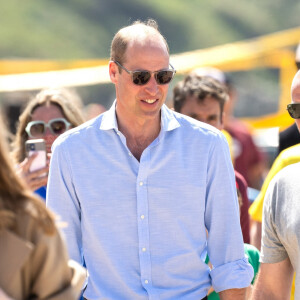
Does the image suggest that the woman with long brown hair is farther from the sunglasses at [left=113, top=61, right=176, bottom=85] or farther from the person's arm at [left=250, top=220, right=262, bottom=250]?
the person's arm at [left=250, top=220, right=262, bottom=250]

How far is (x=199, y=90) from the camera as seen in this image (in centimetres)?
606

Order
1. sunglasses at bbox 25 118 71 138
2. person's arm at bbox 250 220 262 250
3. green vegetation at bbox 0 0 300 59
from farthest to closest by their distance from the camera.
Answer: green vegetation at bbox 0 0 300 59
sunglasses at bbox 25 118 71 138
person's arm at bbox 250 220 262 250

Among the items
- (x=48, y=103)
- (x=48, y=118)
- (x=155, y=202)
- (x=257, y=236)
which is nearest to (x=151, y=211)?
(x=155, y=202)

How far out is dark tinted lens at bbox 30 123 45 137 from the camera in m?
5.86

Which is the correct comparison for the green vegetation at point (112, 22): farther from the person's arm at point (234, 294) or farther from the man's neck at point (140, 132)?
the person's arm at point (234, 294)

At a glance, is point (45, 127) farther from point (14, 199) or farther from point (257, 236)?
point (14, 199)

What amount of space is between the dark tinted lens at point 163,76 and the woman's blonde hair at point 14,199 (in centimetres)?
191

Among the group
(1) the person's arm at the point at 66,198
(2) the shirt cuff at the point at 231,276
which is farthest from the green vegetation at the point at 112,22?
(2) the shirt cuff at the point at 231,276

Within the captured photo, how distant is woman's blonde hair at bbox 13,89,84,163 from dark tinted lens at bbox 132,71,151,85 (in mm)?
1700

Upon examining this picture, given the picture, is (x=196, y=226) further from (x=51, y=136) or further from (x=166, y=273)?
(x=51, y=136)

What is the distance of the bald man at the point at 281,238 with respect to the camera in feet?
12.6

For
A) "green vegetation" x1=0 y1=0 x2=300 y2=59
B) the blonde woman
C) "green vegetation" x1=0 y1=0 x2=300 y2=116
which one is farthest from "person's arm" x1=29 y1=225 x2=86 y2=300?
"green vegetation" x1=0 y1=0 x2=300 y2=59

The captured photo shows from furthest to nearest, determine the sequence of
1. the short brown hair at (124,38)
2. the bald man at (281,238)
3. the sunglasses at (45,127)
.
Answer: the sunglasses at (45,127) → the short brown hair at (124,38) → the bald man at (281,238)

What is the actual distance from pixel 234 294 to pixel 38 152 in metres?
1.79
